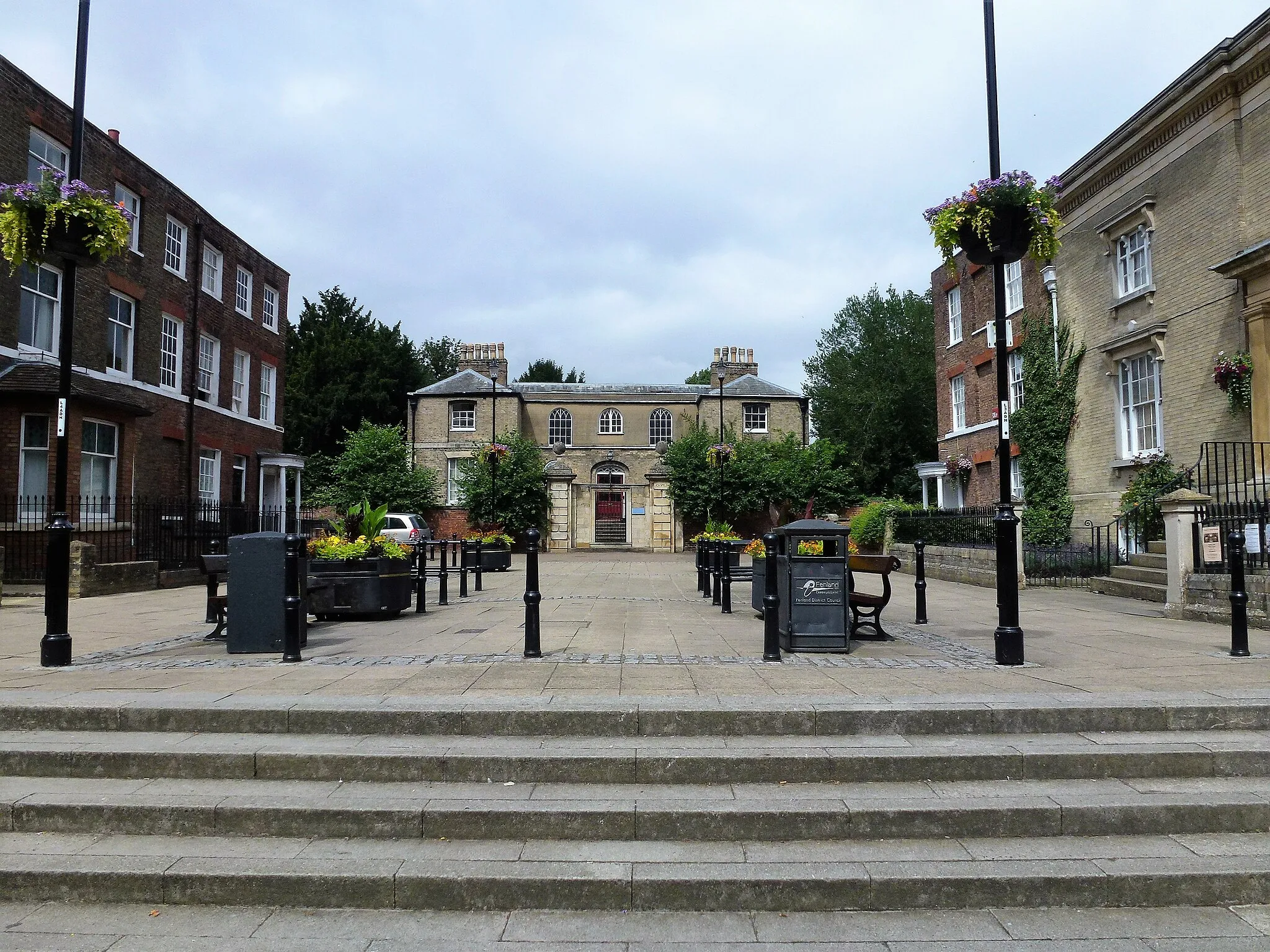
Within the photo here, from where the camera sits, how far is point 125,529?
1783 centimetres

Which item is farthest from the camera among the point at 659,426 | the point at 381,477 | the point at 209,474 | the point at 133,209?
the point at 659,426

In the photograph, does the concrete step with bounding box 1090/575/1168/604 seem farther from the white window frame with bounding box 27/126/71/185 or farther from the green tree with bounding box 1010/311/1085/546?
the white window frame with bounding box 27/126/71/185

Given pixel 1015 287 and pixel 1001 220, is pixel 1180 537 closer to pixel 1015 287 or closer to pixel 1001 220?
pixel 1001 220

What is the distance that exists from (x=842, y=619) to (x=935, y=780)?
3.16 m

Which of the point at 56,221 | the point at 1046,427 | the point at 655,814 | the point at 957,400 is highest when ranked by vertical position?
the point at 957,400

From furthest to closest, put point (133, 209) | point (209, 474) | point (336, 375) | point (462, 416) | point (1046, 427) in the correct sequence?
point (336, 375) → point (462, 416) → point (209, 474) → point (133, 209) → point (1046, 427)

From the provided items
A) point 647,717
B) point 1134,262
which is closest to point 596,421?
A: point 1134,262

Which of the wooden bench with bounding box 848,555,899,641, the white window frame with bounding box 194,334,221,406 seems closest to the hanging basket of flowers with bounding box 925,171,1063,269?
the wooden bench with bounding box 848,555,899,641

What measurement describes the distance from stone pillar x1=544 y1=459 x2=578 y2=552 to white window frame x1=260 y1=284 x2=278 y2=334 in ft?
42.1

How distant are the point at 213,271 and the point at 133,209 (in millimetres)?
4009

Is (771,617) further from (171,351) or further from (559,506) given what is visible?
(559,506)

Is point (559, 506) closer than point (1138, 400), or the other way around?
point (1138, 400)

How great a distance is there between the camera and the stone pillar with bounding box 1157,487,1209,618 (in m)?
11.0

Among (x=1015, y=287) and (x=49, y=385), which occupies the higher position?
(x=1015, y=287)
